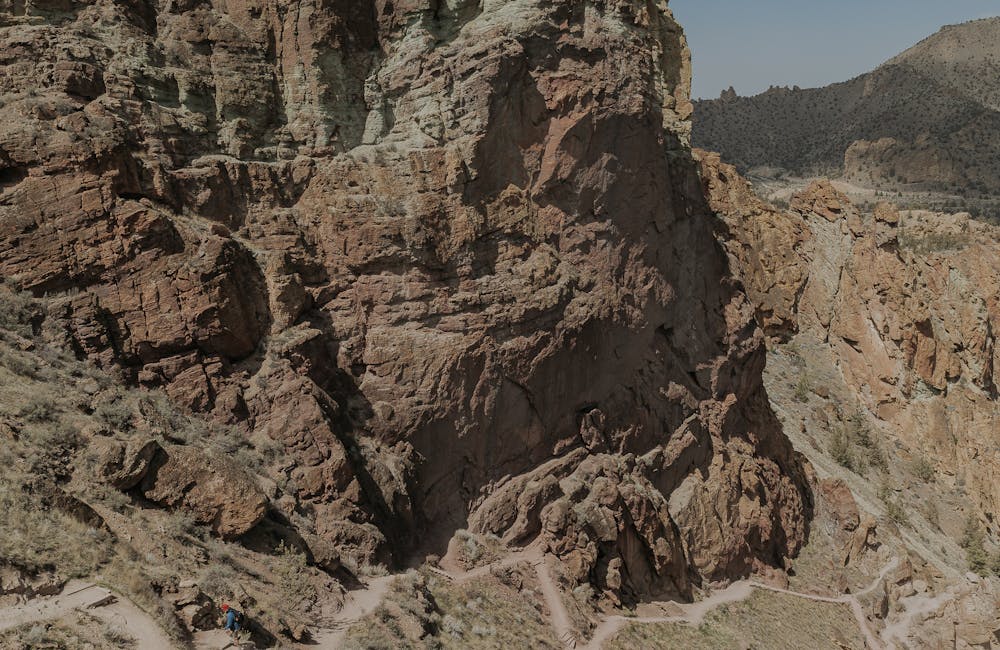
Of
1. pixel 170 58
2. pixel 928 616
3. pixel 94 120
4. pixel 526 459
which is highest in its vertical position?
pixel 170 58

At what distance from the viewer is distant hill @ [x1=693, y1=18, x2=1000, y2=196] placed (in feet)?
442

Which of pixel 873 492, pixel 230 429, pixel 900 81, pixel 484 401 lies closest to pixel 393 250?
pixel 484 401

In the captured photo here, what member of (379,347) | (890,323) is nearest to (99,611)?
Result: (379,347)

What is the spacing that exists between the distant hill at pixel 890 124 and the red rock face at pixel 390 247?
127 metres

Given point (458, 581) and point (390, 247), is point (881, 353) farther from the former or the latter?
point (390, 247)

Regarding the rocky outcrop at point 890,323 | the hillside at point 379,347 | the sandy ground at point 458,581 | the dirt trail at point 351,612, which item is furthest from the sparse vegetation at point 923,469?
the dirt trail at point 351,612

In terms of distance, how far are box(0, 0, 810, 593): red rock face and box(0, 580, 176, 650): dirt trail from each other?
572 cm

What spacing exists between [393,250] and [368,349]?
2771mm

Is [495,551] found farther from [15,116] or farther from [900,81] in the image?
[900,81]

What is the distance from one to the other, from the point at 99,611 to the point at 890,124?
173172 mm

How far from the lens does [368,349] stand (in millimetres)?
20500

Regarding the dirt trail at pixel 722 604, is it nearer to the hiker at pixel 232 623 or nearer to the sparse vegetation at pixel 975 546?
the sparse vegetation at pixel 975 546

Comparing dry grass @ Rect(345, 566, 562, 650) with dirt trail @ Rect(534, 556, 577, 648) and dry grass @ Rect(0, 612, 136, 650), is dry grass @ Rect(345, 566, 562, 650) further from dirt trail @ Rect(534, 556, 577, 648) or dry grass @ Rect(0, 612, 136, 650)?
dry grass @ Rect(0, 612, 136, 650)

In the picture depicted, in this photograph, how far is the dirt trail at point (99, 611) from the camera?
34.2ft
